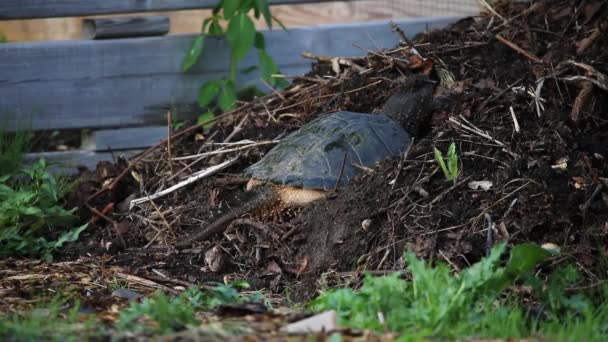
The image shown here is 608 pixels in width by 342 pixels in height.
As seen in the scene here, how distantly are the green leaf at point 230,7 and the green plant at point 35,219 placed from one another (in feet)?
5.62

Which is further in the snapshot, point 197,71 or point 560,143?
point 197,71

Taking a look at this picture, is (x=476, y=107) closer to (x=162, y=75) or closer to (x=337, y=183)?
(x=337, y=183)

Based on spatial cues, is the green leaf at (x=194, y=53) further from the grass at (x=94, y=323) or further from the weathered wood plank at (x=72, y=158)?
the grass at (x=94, y=323)

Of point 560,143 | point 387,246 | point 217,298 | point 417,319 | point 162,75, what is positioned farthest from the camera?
point 162,75

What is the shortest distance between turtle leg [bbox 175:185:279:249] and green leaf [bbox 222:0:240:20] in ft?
5.96

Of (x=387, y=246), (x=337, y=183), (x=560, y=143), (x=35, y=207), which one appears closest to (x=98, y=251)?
(x=35, y=207)

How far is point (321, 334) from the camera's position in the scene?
2.70m

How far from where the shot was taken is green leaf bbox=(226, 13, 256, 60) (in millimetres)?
5984

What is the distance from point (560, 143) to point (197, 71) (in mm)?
2975

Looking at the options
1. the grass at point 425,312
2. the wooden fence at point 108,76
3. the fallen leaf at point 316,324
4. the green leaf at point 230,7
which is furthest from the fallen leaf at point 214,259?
the green leaf at point 230,7

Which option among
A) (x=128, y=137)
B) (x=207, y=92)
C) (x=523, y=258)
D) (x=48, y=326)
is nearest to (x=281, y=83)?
(x=207, y=92)

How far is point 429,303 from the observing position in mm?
2910

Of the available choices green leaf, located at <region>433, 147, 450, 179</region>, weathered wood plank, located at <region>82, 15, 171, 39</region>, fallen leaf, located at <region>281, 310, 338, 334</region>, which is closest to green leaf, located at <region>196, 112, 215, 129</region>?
weathered wood plank, located at <region>82, 15, 171, 39</region>

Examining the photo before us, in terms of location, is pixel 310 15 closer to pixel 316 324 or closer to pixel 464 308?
pixel 464 308
